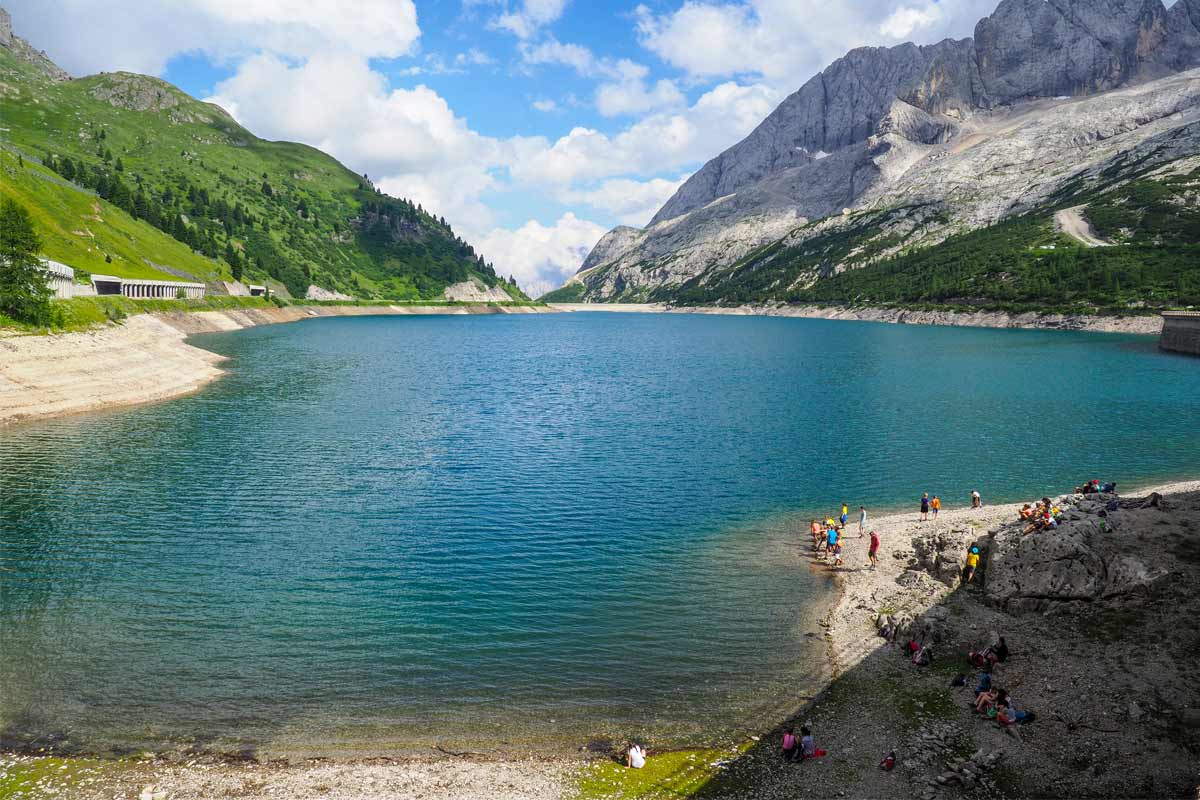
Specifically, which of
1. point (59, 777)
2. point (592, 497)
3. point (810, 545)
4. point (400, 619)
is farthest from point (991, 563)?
point (59, 777)

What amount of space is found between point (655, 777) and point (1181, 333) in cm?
17562

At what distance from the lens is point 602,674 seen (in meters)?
29.2

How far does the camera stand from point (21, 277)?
8619 cm

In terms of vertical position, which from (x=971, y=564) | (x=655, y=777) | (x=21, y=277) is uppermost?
(x=21, y=277)

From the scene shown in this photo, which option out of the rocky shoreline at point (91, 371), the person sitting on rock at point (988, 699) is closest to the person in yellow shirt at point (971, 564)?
the person sitting on rock at point (988, 699)

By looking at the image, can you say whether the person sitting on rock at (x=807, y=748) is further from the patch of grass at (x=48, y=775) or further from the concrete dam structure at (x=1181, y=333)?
the concrete dam structure at (x=1181, y=333)

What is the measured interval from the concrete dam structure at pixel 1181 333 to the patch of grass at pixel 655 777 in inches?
6631

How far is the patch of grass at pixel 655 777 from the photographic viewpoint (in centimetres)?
2216

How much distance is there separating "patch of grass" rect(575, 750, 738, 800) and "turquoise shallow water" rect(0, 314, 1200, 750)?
62.5 inches

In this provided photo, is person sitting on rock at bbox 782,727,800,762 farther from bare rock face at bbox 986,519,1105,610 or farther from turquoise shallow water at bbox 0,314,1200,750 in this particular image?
bare rock face at bbox 986,519,1105,610

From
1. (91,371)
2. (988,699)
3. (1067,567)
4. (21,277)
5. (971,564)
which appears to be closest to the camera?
(988,699)

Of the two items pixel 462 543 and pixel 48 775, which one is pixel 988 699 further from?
pixel 48 775

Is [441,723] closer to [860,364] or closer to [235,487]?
[235,487]

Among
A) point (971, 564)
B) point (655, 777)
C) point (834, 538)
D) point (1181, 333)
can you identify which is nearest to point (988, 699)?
point (971, 564)
